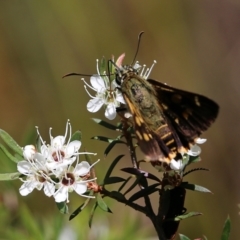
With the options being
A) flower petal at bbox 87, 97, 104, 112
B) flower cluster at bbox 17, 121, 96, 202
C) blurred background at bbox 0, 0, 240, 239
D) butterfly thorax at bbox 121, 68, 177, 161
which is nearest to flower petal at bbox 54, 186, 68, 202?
flower cluster at bbox 17, 121, 96, 202

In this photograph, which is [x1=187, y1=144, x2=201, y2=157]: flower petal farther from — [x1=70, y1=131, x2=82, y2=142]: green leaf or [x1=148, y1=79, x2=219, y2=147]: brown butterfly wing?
[x1=70, y1=131, x2=82, y2=142]: green leaf

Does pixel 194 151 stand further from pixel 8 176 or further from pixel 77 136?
pixel 8 176

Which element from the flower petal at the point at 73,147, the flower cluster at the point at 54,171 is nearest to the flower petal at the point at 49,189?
the flower cluster at the point at 54,171

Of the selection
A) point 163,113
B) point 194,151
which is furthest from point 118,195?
point 163,113

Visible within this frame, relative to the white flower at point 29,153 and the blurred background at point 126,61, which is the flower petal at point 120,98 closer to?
the white flower at point 29,153

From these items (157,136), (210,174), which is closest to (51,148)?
(157,136)

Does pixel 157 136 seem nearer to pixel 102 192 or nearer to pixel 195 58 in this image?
pixel 102 192
